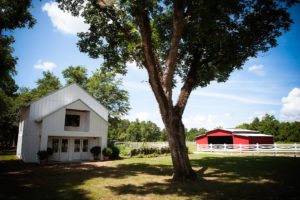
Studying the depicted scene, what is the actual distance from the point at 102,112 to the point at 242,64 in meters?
19.5

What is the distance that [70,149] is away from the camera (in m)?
23.5

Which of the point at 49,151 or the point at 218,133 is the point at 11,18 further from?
the point at 218,133

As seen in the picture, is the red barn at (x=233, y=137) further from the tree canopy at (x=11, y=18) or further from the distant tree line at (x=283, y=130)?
the tree canopy at (x=11, y=18)

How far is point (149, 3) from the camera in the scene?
9930 millimetres

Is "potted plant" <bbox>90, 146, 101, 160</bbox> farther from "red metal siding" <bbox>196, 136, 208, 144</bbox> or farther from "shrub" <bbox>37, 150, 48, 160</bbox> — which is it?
"red metal siding" <bbox>196, 136, 208, 144</bbox>

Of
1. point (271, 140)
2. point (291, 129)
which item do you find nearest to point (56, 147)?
point (271, 140)

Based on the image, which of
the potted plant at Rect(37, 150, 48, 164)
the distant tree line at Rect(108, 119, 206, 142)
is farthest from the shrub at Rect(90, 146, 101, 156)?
the distant tree line at Rect(108, 119, 206, 142)

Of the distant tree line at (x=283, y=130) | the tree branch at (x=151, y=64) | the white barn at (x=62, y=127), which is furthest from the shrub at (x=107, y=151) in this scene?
the distant tree line at (x=283, y=130)

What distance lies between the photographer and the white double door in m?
22.8

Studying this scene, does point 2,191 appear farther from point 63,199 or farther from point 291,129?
point 291,129

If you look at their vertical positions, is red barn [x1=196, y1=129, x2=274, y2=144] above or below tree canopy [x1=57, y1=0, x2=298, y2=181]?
below

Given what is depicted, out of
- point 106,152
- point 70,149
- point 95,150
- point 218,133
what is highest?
point 218,133

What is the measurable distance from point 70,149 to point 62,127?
9.86 feet

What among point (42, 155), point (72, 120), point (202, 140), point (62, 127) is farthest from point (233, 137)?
point (42, 155)
